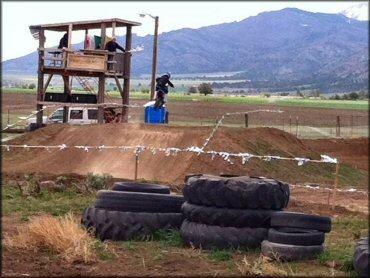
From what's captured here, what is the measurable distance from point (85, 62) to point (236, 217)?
2154cm

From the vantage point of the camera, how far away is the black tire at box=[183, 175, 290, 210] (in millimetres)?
9812

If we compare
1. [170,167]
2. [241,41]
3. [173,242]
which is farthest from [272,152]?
[241,41]

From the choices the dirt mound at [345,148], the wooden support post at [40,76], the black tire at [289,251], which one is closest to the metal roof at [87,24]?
the wooden support post at [40,76]

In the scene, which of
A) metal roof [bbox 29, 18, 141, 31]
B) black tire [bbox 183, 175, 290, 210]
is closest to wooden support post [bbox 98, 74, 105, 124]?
metal roof [bbox 29, 18, 141, 31]

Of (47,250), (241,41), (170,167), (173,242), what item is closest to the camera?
(47,250)

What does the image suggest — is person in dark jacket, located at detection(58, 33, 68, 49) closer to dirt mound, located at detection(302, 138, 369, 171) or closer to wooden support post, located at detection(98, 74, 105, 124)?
wooden support post, located at detection(98, 74, 105, 124)

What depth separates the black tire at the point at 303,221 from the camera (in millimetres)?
9258

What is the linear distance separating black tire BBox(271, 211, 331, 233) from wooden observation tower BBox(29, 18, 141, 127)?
2177cm

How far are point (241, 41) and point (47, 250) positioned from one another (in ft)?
365

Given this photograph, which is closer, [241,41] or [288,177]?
[288,177]

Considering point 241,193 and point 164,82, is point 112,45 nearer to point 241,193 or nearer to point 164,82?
point 164,82

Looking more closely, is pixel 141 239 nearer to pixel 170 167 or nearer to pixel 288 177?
pixel 170 167

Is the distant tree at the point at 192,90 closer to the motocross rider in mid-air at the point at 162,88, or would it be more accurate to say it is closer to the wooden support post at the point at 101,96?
the wooden support post at the point at 101,96

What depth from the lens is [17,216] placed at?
13.0 m
